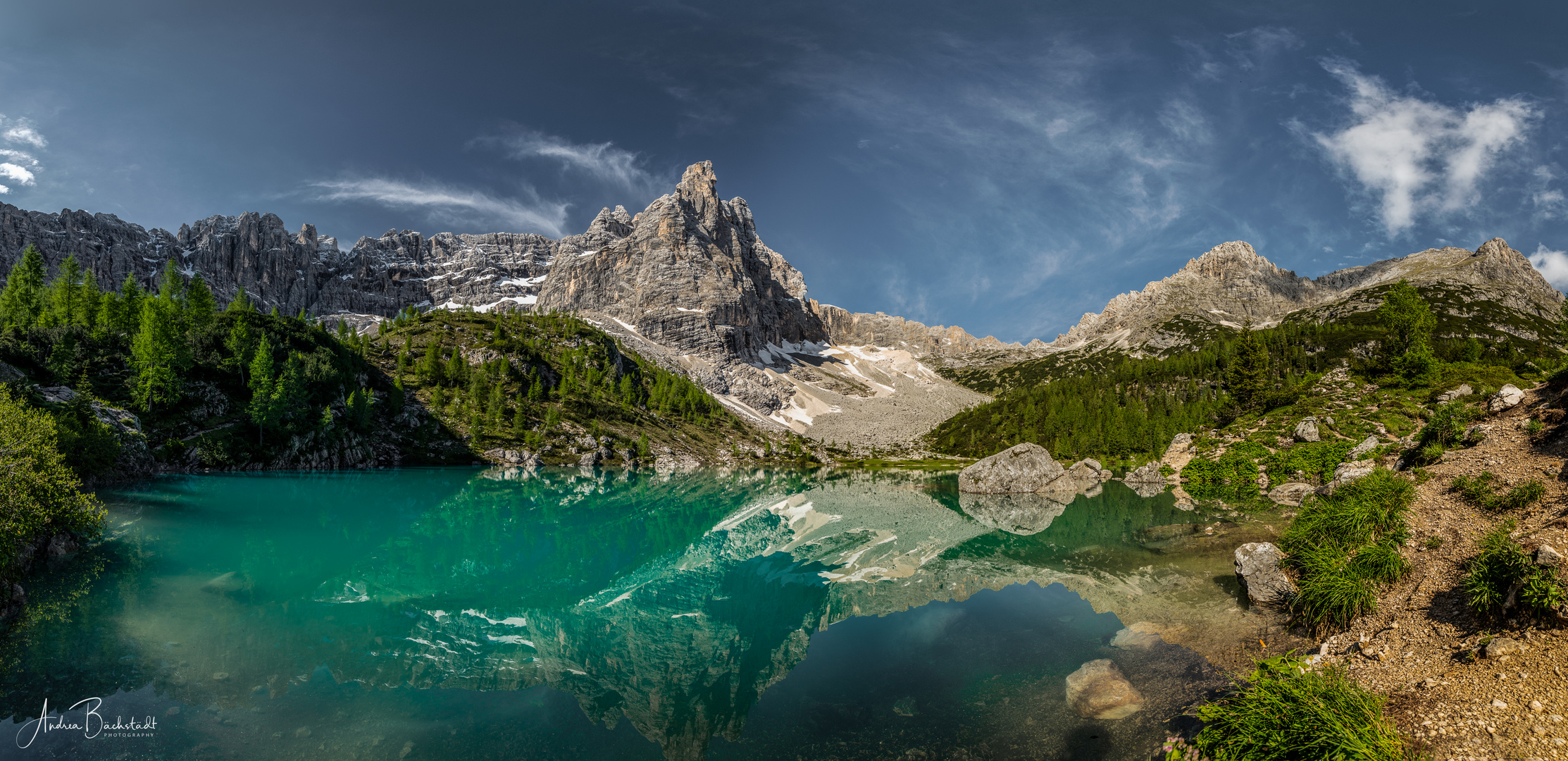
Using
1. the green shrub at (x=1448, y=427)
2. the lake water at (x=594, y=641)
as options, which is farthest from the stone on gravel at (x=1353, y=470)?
the lake water at (x=594, y=641)

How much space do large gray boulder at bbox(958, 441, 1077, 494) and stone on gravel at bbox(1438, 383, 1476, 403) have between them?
35.1 m

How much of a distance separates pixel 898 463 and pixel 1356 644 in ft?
450

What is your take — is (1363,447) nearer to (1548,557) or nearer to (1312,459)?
(1312,459)

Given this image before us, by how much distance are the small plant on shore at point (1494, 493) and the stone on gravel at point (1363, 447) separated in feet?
98.9

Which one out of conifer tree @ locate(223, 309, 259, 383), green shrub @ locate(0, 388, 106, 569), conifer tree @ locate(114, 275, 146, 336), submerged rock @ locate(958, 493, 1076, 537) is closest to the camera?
green shrub @ locate(0, 388, 106, 569)

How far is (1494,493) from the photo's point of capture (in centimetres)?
A: 1684

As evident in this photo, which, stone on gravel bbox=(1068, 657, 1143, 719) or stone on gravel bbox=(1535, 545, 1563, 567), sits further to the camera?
stone on gravel bbox=(1068, 657, 1143, 719)

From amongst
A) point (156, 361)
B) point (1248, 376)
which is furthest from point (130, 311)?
point (1248, 376)

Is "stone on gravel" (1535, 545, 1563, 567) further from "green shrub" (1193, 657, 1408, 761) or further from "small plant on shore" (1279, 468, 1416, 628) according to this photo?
"green shrub" (1193, 657, 1408, 761)

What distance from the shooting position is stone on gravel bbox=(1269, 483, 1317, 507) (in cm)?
4371

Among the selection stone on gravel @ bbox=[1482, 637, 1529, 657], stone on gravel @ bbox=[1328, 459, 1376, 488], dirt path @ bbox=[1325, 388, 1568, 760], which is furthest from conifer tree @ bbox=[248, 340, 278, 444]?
stone on gravel @ bbox=[1328, 459, 1376, 488]

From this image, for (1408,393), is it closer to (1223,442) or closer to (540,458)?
(1223,442)

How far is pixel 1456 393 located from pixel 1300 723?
6081 cm

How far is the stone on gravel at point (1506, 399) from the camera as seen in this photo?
79.9 feet
